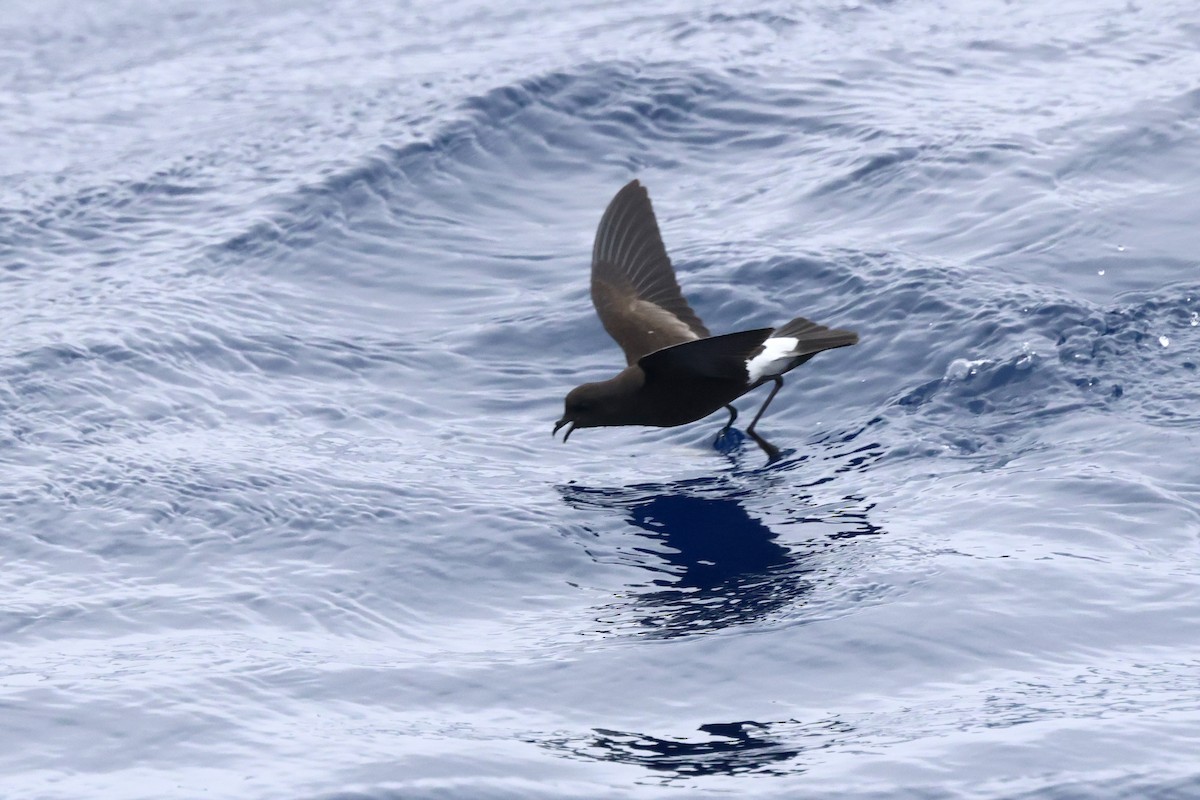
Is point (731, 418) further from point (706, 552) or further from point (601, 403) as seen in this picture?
point (706, 552)

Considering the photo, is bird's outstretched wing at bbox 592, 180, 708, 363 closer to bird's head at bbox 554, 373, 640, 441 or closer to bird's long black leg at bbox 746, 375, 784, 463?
bird's long black leg at bbox 746, 375, 784, 463

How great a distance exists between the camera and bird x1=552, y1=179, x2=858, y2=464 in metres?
6.91

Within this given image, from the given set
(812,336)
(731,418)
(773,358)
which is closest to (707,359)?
(773,358)

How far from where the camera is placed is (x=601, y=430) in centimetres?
830

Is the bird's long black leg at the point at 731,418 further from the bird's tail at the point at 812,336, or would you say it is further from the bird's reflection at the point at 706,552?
the bird's tail at the point at 812,336

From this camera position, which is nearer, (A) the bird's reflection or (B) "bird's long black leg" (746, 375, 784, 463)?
(A) the bird's reflection

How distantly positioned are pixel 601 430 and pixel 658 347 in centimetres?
80

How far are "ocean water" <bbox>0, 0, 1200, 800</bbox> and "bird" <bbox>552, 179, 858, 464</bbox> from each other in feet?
1.20

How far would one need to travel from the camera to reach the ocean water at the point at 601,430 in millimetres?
5023

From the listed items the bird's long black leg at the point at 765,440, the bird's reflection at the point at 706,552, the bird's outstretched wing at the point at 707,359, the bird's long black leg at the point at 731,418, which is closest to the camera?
the bird's reflection at the point at 706,552

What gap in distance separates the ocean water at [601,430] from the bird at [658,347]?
1.20 ft

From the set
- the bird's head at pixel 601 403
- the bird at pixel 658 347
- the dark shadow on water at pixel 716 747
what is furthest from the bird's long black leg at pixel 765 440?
A: the dark shadow on water at pixel 716 747

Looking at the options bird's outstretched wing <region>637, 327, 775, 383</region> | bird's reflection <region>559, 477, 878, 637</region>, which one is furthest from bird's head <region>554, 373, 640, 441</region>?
bird's reflection <region>559, 477, 878, 637</region>

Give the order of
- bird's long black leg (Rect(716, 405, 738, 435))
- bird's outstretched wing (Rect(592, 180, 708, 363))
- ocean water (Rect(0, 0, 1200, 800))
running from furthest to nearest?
bird's outstretched wing (Rect(592, 180, 708, 363)), bird's long black leg (Rect(716, 405, 738, 435)), ocean water (Rect(0, 0, 1200, 800))
